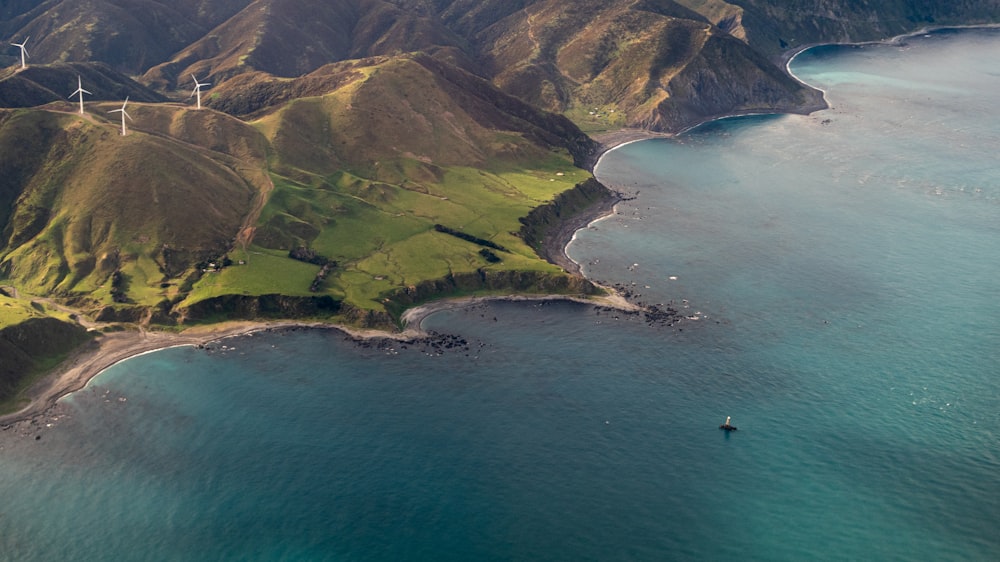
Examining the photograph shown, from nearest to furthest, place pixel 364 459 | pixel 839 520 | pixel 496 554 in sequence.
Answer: pixel 496 554, pixel 839 520, pixel 364 459

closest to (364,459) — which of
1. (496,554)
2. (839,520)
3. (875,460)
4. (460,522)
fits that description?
(460,522)

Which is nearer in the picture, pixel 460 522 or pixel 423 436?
pixel 460 522

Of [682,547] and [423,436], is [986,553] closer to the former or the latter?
[682,547]

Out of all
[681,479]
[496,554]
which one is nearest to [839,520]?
[681,479]

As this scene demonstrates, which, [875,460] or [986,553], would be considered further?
[875,460]

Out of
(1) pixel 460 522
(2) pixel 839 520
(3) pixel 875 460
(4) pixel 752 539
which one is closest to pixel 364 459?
(1) pixel 460 522

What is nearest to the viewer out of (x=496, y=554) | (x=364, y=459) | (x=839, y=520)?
(x=496, y=554)

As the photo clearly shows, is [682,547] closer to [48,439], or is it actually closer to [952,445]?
[952,445]
